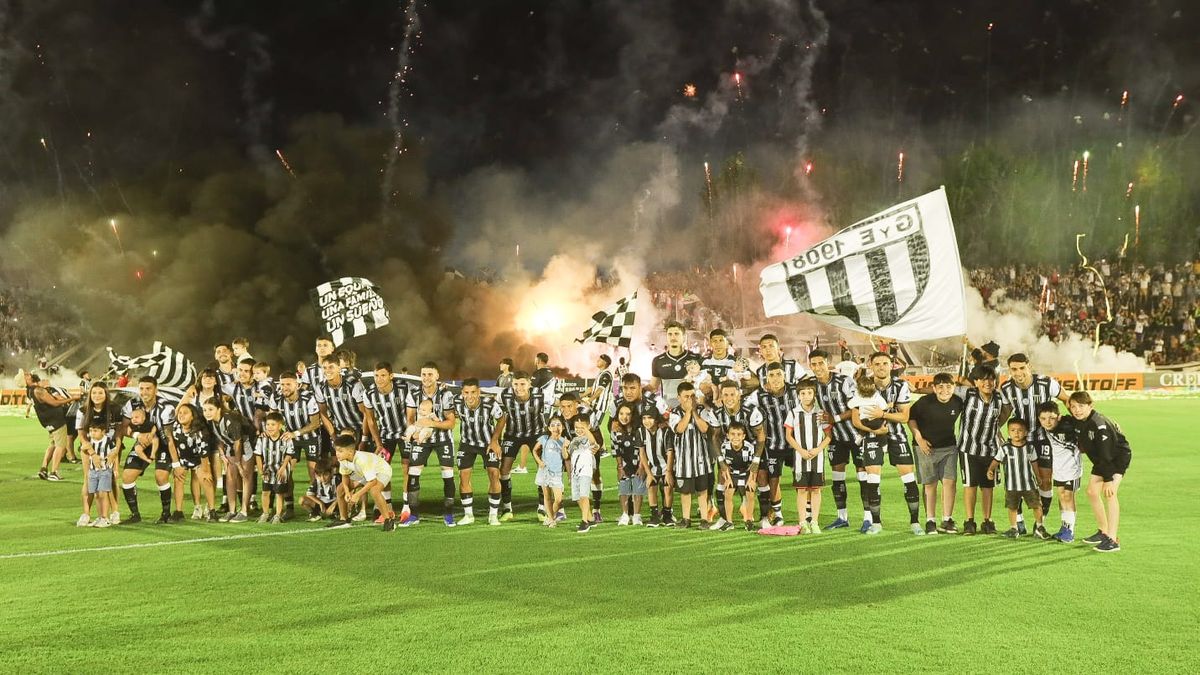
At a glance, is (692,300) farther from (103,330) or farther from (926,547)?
(926,547)

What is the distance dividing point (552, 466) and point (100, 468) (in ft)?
16.4

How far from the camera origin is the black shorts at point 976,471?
7.66 meters

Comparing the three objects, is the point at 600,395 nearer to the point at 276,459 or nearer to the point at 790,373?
the point at 790,373

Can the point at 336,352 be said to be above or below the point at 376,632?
above

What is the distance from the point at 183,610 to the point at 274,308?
29.4 m

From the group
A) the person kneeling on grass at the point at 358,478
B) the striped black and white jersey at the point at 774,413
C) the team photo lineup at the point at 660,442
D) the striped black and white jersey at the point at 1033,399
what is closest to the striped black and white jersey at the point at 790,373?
the team photo lineup at the point at 660,442

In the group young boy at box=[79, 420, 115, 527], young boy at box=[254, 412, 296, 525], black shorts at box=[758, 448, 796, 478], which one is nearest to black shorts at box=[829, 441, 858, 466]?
black shorts at box=[758, 448, 796, 478]

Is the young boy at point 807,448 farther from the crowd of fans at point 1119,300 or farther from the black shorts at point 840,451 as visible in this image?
the crowd of fans at point 1119,300

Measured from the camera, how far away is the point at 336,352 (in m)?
9.70

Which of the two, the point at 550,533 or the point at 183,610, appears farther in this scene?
the point at 550,533

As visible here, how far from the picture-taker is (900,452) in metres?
8.20

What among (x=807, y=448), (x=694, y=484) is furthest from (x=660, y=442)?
(x=807, y=448)

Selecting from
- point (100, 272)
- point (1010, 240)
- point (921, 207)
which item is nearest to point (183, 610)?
point (921, 207)

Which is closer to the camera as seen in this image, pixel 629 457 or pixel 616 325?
pixel 629 457
